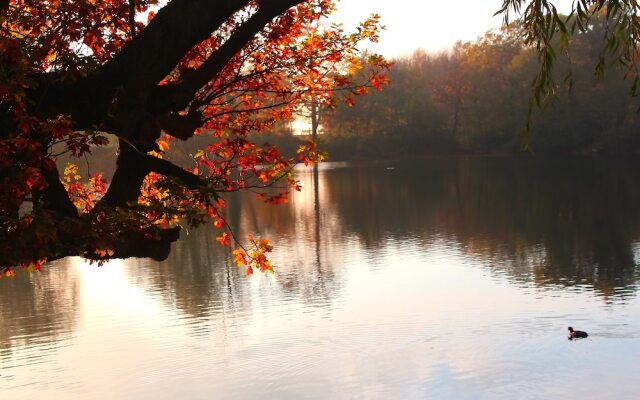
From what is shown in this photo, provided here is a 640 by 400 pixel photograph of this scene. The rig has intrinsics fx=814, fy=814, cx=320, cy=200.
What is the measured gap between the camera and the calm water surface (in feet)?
50.4

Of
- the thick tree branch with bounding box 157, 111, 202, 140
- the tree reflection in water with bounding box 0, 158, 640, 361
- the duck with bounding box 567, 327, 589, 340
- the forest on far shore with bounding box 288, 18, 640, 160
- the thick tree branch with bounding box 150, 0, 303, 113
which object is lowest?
the duck with bounding box 567, 327, 589, 340

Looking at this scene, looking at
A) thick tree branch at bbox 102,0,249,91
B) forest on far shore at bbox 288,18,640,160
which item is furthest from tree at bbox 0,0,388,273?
forest on far shore at bbox 288,18,640,160

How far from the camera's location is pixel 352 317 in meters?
20.0

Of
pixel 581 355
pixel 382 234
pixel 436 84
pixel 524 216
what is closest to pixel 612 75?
pixel 436 84

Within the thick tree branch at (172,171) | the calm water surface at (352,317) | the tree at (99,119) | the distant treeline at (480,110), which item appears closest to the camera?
the tree at (99,119)

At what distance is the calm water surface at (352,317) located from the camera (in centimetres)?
1536

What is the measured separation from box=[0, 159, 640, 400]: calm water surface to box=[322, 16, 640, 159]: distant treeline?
4285 centimetres

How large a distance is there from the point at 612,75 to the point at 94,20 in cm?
7519

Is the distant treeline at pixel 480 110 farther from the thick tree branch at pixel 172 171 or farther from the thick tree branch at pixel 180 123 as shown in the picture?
the thick tree branch at pixel 172 171

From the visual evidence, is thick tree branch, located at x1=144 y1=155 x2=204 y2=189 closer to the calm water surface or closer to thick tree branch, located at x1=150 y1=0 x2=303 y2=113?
thick tree branch, located at x1=150 y1=0 x2=303 y2=113

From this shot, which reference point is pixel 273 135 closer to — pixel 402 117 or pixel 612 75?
pixel 402 117

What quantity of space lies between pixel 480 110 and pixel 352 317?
66464 millimetres

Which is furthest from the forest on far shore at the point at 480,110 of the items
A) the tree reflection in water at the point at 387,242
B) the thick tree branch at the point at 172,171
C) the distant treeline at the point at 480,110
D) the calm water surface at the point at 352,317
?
the thick tree branch at the point at 172,171

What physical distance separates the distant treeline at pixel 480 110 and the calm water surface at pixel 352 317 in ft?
141
